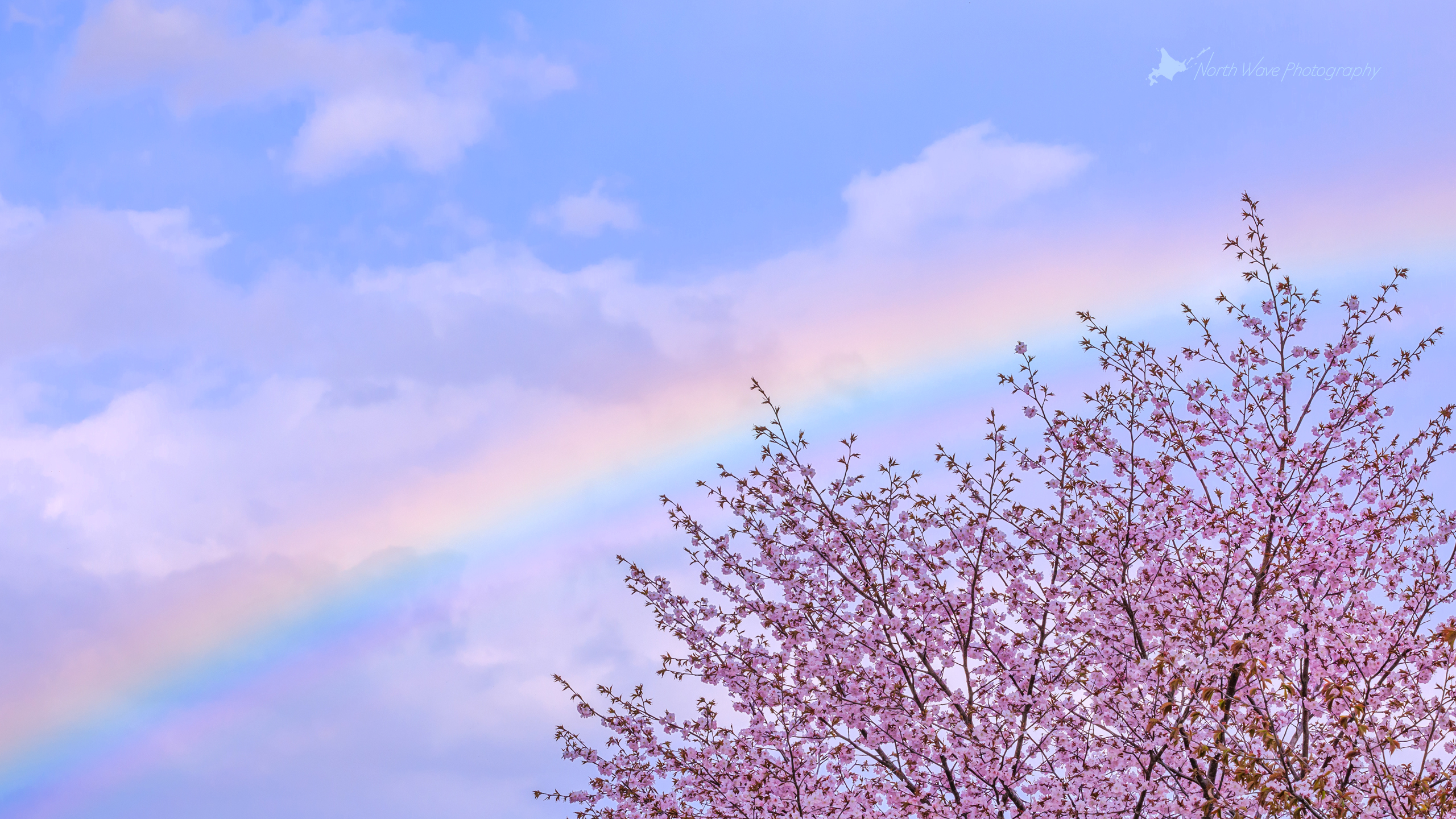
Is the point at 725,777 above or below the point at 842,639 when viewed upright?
below

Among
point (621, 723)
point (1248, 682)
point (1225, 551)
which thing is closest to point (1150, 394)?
point (1225, 551)

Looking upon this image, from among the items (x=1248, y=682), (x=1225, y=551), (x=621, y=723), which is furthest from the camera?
(x=621, y=723)

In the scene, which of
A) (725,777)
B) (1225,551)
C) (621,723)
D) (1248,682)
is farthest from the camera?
(621,723)

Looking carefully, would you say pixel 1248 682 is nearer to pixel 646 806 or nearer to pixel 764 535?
pixel 764 535

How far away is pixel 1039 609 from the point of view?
12922 mm

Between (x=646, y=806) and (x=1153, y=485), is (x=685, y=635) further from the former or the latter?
(x=1153, y=485)

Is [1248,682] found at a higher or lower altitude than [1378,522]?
lower

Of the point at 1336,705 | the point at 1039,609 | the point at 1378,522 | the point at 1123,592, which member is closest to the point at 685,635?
the point at 1039,609

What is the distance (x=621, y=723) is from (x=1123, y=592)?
603 cm

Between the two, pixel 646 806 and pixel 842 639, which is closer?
pixel 842 639

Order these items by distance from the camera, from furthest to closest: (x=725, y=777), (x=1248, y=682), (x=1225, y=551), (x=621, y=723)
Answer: (x=621, y=723)
(x=725, y=777)
(x=1225, y=551)
(x=1248, y=682)

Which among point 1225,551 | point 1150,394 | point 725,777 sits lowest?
point 725,777

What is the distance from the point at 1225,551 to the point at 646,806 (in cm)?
709

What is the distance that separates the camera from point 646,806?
13.9 meters
